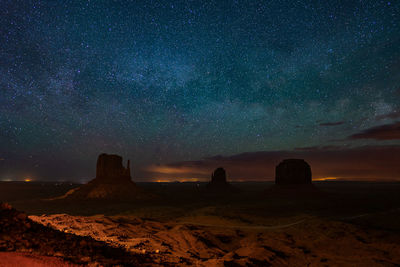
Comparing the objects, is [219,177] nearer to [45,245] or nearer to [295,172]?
[295,172]

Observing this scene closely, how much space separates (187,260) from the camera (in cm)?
869

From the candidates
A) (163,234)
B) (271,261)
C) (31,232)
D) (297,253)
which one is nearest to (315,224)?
(297,253)

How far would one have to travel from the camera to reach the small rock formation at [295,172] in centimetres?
7125

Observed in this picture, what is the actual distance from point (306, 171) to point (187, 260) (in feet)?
242

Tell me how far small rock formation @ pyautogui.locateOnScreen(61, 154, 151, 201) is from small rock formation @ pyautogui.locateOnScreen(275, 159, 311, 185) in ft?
149

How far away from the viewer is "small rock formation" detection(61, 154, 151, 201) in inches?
2315

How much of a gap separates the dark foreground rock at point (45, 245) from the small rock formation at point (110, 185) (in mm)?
55315

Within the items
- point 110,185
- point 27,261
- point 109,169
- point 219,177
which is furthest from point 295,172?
point 27,261

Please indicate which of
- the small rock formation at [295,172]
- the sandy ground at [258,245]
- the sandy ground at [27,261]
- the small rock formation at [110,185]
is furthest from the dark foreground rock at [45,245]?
the small rock formation at [295,172]

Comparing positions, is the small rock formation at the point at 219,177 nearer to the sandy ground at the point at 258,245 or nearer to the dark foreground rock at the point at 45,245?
the sandy ground at the point at 258,245

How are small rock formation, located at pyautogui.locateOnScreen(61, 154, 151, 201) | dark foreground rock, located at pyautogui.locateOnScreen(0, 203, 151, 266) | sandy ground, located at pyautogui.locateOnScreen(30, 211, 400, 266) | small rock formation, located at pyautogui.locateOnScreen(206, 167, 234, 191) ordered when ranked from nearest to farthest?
dark foreground rock, located at pyautogui.locateOnScreen(0, 203, 151, 266)
sandy ground, located at pyautogui.locateOnScreen(30, 211, 400, 266)
small rock formation, located at pyautogui.locateOnScreen(61, 154, 151, 201)
small rock formation, located at pyautogui.locateOnScreen(206, 167, 234, 191)

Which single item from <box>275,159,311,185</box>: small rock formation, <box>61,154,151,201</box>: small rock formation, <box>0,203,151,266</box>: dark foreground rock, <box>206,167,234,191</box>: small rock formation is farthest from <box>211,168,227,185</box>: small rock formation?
<box>0,203,151,266</box>: dark foreground rock

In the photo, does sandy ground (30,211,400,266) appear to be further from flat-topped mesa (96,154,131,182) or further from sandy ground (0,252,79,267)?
flat-topped mesa (96,154,131,182)

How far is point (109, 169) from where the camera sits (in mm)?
67375
